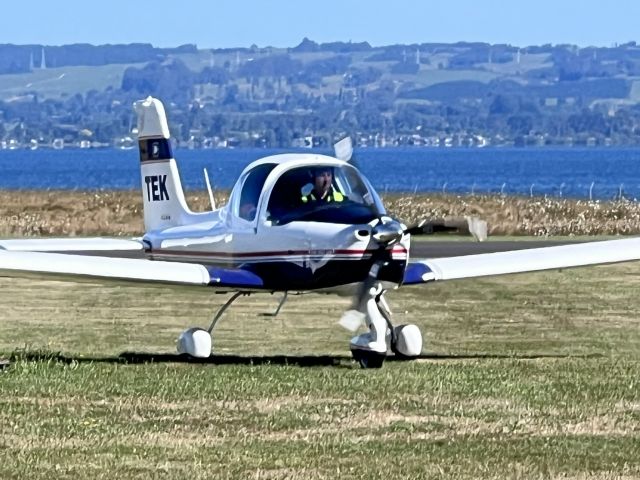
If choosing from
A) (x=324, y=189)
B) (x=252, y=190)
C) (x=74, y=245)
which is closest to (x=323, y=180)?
(x=324, y=189)

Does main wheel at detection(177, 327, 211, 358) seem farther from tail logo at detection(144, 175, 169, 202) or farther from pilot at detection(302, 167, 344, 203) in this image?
tail logo at detection(144, 175, 169, 202)

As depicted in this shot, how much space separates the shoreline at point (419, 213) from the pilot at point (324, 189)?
25.3 metres

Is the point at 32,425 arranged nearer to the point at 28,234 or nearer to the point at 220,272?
the point at 220,272

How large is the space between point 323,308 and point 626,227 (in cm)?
2128

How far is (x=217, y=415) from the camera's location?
1315 centimetres

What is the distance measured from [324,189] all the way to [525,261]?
2901mm

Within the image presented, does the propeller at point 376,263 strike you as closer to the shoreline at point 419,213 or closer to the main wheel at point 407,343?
the main wheel at point 407,343

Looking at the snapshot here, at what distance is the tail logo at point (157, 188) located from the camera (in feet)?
70.0

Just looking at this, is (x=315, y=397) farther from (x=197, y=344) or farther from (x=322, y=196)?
(x=197, y=344)

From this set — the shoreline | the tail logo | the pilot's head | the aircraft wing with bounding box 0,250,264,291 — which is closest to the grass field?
the aircraft wing with bounding box 0,250,264,291

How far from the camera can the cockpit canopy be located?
16500mm

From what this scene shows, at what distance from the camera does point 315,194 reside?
663 inches

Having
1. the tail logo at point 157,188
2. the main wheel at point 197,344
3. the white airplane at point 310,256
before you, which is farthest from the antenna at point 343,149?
the tail logo at point 157,188

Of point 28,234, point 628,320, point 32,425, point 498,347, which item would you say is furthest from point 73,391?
point 28,234
